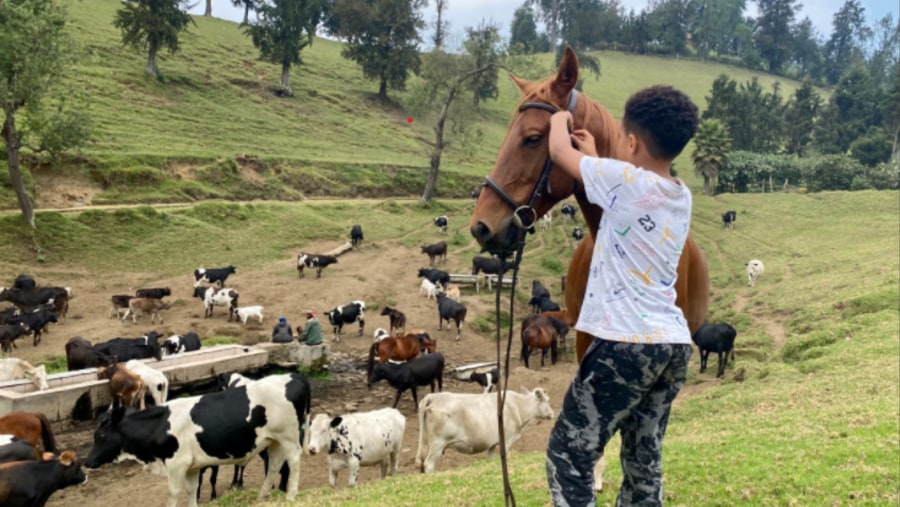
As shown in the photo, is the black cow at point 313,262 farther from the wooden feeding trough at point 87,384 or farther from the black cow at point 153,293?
the wooden feeding trough at point 87,384

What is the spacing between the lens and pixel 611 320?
2.69 meters

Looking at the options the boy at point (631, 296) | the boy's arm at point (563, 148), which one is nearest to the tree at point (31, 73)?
the boy's arm at point (563, 148)

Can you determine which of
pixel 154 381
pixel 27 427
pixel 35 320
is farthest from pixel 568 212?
pixel 27 427

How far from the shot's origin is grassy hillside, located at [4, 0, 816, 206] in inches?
1257

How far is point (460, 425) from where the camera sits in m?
9.79

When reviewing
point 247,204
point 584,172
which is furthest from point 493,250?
point 247,204

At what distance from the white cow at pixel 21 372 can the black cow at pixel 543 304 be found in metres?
14.9

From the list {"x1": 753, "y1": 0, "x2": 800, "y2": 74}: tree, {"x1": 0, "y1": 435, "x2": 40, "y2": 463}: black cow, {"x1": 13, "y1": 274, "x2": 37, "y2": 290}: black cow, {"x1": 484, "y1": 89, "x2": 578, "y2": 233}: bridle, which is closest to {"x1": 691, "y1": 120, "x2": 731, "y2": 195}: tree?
{"x1": 13, "y1": 274, "x2": 37, "y2": 290}: black cow

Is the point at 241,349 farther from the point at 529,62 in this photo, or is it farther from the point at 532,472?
the point at 529,62

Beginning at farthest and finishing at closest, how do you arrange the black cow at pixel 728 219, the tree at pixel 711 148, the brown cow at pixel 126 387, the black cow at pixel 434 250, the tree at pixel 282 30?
the tree at pixel 282 30 → the tree at pixel 711 148 → the black cow at pixel 728 219 → the black cow at pixel 434 250 → the brown cow at pixel 126 387

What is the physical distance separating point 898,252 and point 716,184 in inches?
1188

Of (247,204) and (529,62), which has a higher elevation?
(529,62)

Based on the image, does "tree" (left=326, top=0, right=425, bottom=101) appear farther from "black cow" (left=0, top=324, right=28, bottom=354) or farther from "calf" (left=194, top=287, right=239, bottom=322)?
"black cow" (left=0, top=324, right=28, bottom=354)

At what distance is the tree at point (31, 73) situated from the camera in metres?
21.8
